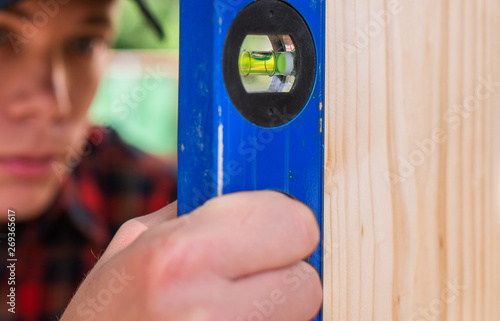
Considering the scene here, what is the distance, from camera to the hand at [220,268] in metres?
0.43

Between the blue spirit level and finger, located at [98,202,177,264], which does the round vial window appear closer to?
the blue spirit level

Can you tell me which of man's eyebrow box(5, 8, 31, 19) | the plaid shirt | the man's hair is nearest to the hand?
man's eyebrow box(5, 8, 31, 19)

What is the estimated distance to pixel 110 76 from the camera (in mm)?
2826

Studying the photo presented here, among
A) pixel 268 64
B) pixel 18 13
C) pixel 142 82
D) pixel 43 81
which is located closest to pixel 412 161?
pixel 268 64

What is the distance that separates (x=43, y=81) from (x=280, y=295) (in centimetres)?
197

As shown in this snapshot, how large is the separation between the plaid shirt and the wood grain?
2.19 metres

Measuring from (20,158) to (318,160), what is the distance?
2.02 metres

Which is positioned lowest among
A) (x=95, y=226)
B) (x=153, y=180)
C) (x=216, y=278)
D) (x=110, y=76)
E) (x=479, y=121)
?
(x=95, y=226)

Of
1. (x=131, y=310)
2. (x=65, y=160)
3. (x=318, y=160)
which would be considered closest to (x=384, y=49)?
(x=318, y=160)

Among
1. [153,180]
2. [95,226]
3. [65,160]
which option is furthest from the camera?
[153,180]

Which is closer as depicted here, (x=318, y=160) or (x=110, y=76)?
(x=318, y=160)

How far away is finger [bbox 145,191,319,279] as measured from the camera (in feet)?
1.41

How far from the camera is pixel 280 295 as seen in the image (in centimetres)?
46

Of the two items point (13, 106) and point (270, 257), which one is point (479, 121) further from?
point (13, 106)
